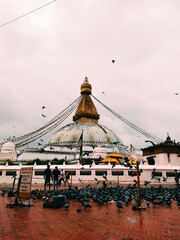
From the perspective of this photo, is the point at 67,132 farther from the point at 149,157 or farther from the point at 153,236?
the point at 153,236

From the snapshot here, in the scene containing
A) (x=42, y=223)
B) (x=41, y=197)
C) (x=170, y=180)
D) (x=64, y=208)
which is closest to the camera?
(x=42, y=223)

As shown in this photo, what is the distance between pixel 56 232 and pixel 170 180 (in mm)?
23938

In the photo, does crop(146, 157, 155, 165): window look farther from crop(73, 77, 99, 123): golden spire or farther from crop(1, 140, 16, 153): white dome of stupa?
crop(1, 140, 16, 153): white dome of stupa

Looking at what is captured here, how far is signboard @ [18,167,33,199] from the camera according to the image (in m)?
10.2

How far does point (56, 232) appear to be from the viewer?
5.77 metres

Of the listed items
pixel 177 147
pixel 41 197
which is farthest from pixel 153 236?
pixel 177 147

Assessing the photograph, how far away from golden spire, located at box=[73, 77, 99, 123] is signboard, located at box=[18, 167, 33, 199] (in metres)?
55.3

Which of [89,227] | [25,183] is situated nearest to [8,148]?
[25,183]

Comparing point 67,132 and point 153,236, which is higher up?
point 67,132

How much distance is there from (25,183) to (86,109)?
188 ft

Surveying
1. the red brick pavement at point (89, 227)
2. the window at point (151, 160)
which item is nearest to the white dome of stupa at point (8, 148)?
the window at point (151, 160)

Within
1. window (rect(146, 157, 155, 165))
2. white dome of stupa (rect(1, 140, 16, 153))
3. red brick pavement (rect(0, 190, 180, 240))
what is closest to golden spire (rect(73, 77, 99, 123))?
white dome of stupa (rect(1, 140, 16, 153))

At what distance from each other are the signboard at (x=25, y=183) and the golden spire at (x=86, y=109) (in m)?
55.3

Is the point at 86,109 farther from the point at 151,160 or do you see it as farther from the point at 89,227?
the point at 89,227
